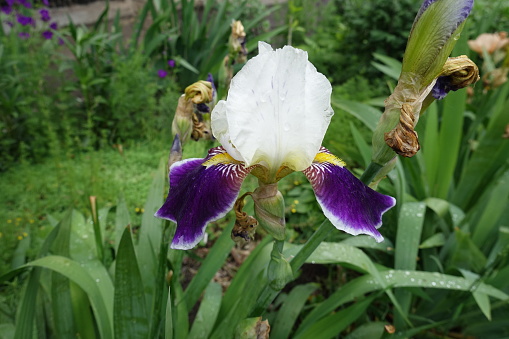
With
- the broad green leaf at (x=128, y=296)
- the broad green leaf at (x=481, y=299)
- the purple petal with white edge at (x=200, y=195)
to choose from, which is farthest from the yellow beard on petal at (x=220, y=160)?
the broad green leaf at (x=481, y=299)

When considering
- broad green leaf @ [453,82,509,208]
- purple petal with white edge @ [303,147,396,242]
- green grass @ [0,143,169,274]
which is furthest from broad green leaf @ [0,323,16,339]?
broad green leaf @ [453,82,509,208]

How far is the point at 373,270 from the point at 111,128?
9.47ft

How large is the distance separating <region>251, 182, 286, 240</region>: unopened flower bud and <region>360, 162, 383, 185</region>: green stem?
0.61ft

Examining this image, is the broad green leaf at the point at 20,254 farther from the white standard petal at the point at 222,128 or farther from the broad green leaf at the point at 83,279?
the white standard petal at the point at 222,128

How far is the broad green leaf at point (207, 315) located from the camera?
156cm

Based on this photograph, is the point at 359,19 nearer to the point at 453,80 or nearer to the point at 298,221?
the point at 298,221

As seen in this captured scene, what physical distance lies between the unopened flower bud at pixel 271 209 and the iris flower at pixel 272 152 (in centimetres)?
2

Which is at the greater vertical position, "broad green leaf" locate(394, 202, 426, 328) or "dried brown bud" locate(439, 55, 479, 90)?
"dried brown bud" locate(439, 55, 479, 90)

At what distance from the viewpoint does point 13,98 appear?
10.3ft

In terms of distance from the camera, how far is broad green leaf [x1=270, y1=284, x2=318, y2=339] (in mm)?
1729

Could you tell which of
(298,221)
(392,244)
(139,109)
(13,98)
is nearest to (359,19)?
(139,109)

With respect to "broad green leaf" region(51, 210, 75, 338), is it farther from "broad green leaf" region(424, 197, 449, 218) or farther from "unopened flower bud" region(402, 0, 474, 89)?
"broad green leaf" region(424, 197, 449, 218)

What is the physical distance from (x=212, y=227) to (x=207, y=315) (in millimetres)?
1102

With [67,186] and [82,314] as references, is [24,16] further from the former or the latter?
[82,314]
